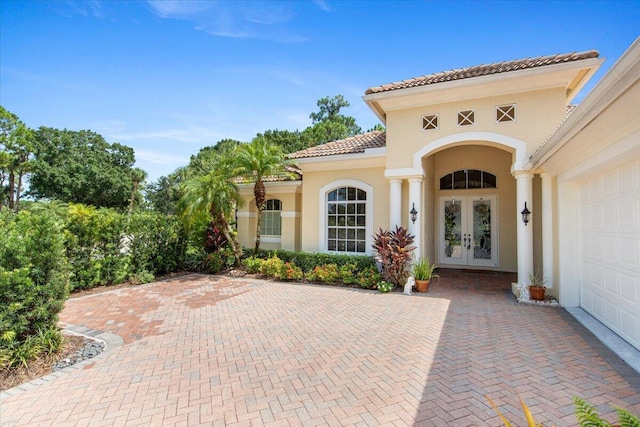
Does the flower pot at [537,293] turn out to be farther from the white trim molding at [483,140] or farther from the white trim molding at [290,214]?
the white trim molding at [290,214]

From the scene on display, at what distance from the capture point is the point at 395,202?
→ 1119cm

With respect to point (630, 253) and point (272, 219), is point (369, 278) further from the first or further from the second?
→ point (272, 219)

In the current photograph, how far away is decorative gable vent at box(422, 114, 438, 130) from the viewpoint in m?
10.5

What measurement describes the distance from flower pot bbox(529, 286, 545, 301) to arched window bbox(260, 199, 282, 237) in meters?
10.6

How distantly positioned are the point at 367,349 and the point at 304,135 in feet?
102

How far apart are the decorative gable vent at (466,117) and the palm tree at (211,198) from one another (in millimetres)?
8958

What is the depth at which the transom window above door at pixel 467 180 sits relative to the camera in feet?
44.3

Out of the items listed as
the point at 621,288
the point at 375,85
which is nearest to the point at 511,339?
the point at 621,288

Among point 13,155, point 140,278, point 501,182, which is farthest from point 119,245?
point 13,155

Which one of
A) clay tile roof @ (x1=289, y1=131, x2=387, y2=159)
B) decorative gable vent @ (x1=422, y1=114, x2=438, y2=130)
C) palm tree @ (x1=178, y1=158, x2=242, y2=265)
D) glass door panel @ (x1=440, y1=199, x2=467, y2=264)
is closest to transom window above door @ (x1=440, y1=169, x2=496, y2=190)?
glass door panel @ (x1=440, y1=199, x2=467, y2=264)

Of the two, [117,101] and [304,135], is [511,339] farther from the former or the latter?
[304,135]

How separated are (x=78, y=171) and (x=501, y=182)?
1753 inches

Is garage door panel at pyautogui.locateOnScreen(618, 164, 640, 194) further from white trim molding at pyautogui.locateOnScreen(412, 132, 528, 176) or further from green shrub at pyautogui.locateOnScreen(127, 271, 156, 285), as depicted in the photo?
green shrub at pyautogui.locateOnScreen(127, 271, 156, 285)

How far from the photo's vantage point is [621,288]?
5.70 m
